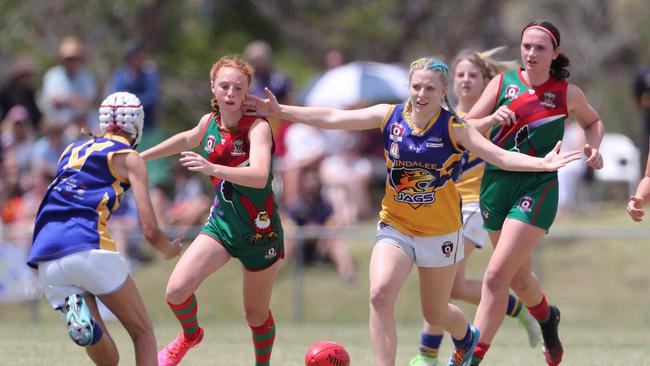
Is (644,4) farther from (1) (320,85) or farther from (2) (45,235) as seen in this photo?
(2) (45,235)

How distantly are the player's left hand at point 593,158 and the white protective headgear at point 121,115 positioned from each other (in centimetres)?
269

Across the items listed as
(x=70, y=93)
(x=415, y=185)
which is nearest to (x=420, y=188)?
(x=415, y=185)

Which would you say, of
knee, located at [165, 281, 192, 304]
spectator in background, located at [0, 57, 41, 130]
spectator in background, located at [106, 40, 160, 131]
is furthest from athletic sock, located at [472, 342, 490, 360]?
spectator in background, located at [0, 57, 41, 130]

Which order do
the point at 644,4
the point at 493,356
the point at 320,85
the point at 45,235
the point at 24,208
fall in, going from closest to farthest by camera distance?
the point at 45,235 < the point at 493,356 < the point at 24,208 < the point at 320,85 < the point at 644,4

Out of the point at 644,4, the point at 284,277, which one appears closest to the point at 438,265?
the point at 284,277

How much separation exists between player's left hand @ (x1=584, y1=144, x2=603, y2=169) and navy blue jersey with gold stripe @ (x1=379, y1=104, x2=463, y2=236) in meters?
0.77

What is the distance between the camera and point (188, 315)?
7.32m

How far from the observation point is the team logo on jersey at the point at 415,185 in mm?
6906

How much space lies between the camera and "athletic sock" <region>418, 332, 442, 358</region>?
27.2 feet

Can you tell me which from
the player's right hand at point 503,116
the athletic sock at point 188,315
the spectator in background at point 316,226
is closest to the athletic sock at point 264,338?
the athletic sock at point 188,315

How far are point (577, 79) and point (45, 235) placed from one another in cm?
2092

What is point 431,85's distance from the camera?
22.2 ft

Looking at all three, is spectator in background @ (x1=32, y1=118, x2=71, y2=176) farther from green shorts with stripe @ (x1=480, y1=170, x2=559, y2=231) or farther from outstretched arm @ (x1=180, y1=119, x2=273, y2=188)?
green shorts with stripe @ (x1=480, y1=170, x2=559, y2=231)

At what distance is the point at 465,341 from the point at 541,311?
0.94 m
